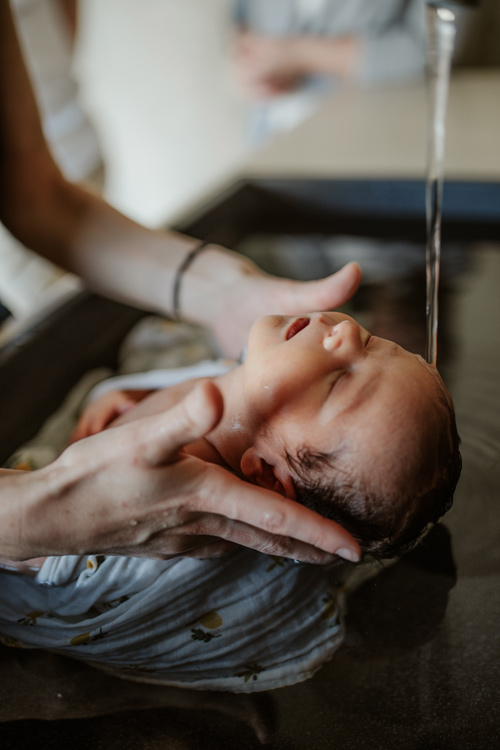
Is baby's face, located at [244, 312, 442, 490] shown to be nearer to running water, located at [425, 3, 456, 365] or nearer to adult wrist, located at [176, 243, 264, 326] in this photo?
running water, located at [425, 3, 456, 365]

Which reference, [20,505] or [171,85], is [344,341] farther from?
[171,85]

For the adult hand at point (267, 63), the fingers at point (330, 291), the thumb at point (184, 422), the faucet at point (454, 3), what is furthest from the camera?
the adult hand at point (267, 63)

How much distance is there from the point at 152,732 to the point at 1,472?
241 mm

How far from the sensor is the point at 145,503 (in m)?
0.46

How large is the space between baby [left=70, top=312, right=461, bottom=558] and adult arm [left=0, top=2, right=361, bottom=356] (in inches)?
13.1

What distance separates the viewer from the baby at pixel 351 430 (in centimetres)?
54

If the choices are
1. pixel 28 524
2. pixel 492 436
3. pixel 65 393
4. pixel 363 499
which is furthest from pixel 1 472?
pixel 492 436

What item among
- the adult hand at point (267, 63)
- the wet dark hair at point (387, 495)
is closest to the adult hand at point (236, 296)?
the wet dark hair at point (387, 495)

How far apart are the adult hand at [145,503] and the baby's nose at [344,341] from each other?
16 centimetres

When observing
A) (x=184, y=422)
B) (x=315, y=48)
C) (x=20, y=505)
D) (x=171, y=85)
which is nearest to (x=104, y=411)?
(x=20, y=505)

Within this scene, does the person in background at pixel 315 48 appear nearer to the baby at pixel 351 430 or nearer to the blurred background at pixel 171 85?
the blurred background at pixel 171 85

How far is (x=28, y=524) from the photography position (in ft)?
1.58

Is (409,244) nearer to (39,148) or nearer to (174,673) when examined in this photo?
(39,148)

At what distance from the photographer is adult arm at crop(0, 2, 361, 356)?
0.92m
